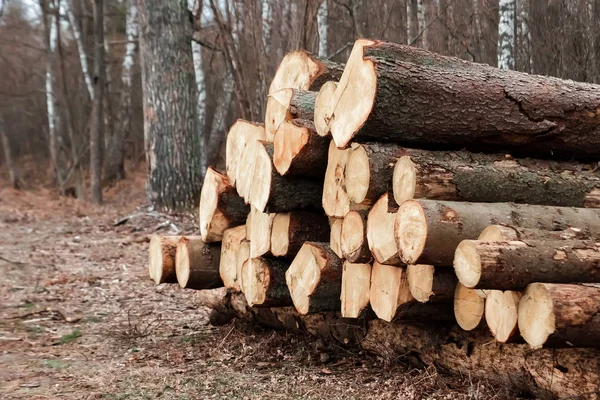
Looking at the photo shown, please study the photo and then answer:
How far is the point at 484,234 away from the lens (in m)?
2.98

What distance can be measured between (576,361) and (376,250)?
1.01 metres

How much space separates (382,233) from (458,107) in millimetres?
794

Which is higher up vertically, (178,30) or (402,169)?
(178,30)

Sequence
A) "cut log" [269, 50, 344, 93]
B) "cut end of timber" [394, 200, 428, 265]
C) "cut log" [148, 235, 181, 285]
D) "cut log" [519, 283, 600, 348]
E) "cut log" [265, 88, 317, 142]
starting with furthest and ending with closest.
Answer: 1. "cut log" [148, 235, 181, 285]
2. "cut log" [269, 50, 344, 93]
3. "cut log" [265, 88, 317, 142]
4. "cut end of timber" [394, 200, 428, 265]
5. "cut log" [519, 283, 600, 348]

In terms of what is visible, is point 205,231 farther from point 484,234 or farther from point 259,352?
point 484,234

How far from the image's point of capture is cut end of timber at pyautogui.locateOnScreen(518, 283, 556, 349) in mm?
2602

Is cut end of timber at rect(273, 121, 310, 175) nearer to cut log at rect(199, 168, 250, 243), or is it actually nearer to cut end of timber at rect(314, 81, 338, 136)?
cut end of timber at rect(314, 81, 338, 136)

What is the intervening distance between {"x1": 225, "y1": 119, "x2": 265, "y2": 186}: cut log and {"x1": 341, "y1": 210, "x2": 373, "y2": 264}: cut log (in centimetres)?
117

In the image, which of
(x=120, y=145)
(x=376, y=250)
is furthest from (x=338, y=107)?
(x=120, y=145)

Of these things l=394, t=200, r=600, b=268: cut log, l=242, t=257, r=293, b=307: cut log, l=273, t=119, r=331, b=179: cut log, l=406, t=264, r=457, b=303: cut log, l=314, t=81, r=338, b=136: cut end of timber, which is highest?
l=314, t=81, r=338, b=136: cut end of timber

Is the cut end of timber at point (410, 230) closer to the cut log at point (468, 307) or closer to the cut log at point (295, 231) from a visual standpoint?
the cut log at point (468, 307)

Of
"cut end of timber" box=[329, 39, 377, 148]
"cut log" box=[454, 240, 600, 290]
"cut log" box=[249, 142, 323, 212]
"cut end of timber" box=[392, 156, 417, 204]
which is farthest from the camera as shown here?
"cut log" box=[249, 142, 323, 212]

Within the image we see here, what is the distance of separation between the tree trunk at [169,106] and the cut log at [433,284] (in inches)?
273

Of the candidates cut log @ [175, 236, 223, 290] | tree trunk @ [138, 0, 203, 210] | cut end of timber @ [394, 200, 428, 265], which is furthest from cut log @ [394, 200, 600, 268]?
tree trunk @ [138, 0, 203, 210]
